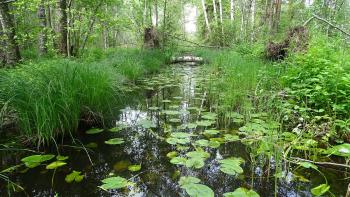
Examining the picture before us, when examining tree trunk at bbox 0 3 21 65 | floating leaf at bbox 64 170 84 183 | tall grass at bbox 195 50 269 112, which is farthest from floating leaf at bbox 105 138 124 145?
tree trunk at bbox 0 3 21 65

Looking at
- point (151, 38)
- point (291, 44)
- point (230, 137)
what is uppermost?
point (151, 38)

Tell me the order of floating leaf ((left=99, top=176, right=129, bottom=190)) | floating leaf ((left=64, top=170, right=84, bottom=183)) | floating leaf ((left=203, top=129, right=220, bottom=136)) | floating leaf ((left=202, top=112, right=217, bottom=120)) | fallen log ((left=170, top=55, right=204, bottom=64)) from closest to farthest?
floating leaf ((left=99, top=176, right=129, bottom=190))
floating leaf ((left=64, top=170, right=84, bottom=183))
floating leaf ((left=203, top=129, right=220, bottom=136))
floating leaf ((left=202, top=112, right=217, bottom=120))
fallen log ((left=170, top=55, right=204, bottom=64))

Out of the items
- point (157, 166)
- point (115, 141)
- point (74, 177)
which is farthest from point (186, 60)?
point (74, 177)

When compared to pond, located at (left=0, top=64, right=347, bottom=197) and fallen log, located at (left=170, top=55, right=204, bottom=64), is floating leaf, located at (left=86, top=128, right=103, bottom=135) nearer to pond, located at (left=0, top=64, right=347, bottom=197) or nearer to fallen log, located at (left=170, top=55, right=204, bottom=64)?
pond, located at (left=0, top=64, right=347, bottom=197)

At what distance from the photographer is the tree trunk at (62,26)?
5993mm

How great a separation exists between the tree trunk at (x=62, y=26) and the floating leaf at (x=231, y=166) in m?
5.26

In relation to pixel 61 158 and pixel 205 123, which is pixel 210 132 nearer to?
pixel 205 123

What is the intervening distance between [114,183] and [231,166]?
0.94m

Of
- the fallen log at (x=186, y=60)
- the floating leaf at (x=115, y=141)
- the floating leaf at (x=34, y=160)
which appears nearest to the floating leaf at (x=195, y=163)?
the floating leaf at (x=115, y=141)

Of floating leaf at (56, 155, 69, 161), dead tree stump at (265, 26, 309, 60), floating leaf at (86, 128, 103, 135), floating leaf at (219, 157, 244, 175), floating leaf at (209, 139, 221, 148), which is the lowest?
floating leaf at (56, 155, 69, 161)

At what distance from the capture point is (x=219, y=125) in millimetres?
3127

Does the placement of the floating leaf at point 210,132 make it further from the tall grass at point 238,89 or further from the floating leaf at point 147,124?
the floating leaf at point 147,124

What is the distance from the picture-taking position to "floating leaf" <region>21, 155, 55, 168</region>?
215 cm

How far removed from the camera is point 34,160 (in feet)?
7.14
